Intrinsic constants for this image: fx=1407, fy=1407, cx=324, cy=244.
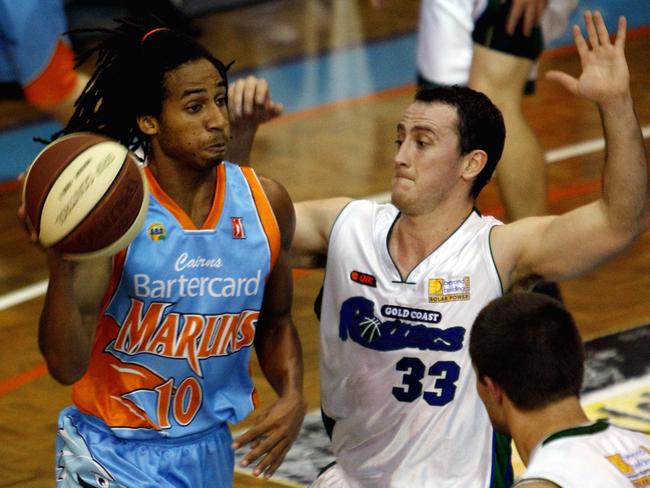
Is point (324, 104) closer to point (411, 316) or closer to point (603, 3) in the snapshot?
point (603, 3)

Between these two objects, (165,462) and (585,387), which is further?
(585,387)

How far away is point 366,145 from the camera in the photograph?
9398mm

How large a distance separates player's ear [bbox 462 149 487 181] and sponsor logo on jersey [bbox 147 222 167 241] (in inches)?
41.3

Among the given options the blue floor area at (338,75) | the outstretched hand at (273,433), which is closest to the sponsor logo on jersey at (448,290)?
the outstretched hand at (273,433)

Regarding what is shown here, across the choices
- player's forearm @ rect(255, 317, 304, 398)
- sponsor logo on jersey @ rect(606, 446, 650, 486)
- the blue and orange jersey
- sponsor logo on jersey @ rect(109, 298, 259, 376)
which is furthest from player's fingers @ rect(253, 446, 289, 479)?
the blue and orange jersey

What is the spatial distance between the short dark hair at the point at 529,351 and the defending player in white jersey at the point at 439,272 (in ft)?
3.46

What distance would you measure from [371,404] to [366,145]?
4846 millimetres

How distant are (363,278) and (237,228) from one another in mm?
551

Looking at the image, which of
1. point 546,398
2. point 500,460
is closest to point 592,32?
point 500,460

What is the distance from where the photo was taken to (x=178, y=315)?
4.28 m

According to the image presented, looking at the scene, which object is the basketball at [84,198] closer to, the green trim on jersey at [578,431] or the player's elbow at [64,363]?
the player's elbow at [64,363]

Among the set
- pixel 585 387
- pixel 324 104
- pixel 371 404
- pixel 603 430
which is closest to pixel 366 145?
pixel 324 104

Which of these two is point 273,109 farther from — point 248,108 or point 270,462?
point 270,462

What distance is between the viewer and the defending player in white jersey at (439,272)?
4465 mm
